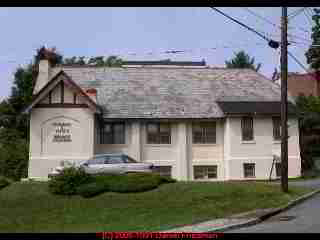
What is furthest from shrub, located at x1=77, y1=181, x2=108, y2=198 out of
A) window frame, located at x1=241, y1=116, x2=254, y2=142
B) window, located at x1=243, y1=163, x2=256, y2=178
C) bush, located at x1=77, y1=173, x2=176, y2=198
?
window frame, located at x1=241, y1=116, x2=254, y2=142

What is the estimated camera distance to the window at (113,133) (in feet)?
106

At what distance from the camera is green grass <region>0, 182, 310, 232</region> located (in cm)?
1502

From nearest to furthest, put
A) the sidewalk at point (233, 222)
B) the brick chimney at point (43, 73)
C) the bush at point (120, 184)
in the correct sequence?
the sidewalk at point (233, 222) → the bush at point (120, 184) → the brick chimney at point (43, 73)

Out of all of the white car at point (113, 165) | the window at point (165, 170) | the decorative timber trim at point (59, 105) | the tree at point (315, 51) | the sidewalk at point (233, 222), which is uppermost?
the tree at point (315, 51)

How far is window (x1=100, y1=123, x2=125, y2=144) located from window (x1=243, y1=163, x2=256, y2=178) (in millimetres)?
7835

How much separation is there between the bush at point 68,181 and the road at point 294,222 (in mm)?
8408

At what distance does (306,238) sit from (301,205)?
1401cm

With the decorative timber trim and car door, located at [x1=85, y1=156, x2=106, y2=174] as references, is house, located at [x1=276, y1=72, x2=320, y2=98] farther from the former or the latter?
car door, located at [x1=85, y1=156, x2=106, y2=174]

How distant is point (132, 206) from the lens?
57.7 ft

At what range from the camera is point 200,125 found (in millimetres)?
33156

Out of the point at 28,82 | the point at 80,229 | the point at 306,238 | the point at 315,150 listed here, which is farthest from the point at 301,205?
the point at 28,82

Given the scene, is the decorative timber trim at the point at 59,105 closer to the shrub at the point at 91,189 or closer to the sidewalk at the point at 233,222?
the shrub at the point at 91,189

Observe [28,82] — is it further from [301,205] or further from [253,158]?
[301,205]

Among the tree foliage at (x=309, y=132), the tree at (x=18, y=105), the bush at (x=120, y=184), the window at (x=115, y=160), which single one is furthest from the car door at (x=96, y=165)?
the tree at (x=18, y=105)
